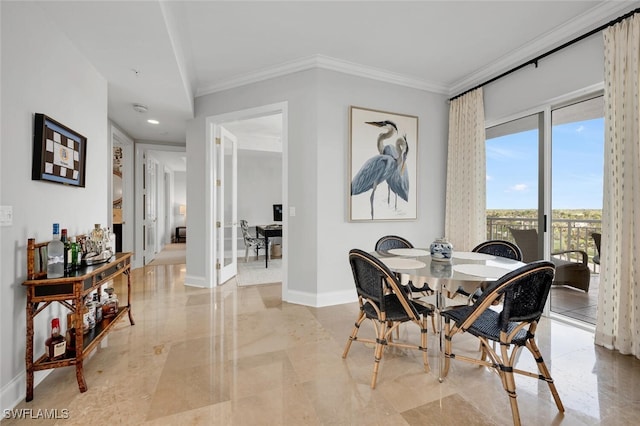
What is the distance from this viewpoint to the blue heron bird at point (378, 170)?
352 centimetres

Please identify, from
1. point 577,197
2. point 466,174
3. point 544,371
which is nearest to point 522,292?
point 544,371

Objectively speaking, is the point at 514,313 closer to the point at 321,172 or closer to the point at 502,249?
the point at 502,249

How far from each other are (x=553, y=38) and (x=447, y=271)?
9.02ft

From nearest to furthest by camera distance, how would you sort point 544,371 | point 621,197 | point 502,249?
point 544,371
point 621,197
point 502,249

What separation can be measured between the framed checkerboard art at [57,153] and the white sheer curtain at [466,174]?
13.4 ft

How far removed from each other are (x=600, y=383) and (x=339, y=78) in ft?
11.5

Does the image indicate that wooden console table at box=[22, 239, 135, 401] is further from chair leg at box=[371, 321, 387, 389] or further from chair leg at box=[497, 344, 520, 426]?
chair leg at box=[497, 344, 520, 426]

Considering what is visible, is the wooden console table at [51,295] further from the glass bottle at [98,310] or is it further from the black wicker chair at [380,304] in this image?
the black wicker chair at [380,304]

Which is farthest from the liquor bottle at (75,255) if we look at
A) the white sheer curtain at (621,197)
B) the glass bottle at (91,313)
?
the white sheer curtain at (621,197)

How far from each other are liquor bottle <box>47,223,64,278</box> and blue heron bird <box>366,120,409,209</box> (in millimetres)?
3123

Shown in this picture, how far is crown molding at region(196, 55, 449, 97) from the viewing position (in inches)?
130

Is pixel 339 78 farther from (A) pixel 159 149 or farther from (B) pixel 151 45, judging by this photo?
(A) pixel 159 149

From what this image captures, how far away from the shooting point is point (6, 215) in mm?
1598

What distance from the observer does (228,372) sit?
78.1 inches
